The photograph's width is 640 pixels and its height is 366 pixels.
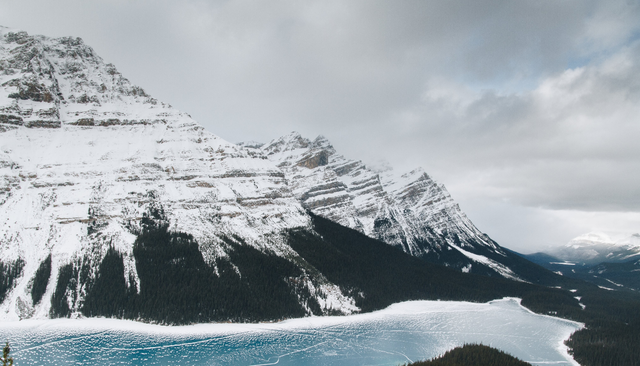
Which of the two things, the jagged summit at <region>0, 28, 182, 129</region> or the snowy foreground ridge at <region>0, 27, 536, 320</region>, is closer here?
the snowy foreground ridge at <region>0, 27, 536, 320</region>

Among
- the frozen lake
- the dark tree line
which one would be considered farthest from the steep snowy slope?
the dark tree line

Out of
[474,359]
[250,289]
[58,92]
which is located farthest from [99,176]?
[474,359]

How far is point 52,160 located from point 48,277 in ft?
204

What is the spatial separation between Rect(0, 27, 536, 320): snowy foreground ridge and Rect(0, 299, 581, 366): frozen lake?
12892 mm

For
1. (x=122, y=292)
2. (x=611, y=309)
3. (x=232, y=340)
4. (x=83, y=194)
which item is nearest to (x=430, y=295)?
(x=611, y=309)

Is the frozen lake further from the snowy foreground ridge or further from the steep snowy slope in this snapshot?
the steep snowy slope

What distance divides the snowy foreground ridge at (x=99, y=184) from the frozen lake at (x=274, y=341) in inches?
508

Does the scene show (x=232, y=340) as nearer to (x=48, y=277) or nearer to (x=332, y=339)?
(x=332, y=339)

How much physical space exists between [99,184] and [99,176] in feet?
16.6

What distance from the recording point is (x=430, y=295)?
169 meters

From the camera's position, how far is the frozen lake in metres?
82.1

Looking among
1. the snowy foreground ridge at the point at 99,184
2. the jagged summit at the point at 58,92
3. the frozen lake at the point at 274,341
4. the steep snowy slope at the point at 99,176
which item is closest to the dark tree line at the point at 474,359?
the frozen lake at the point at 274,341

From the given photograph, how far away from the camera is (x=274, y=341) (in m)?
96.4

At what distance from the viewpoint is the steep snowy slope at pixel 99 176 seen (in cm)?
12550
